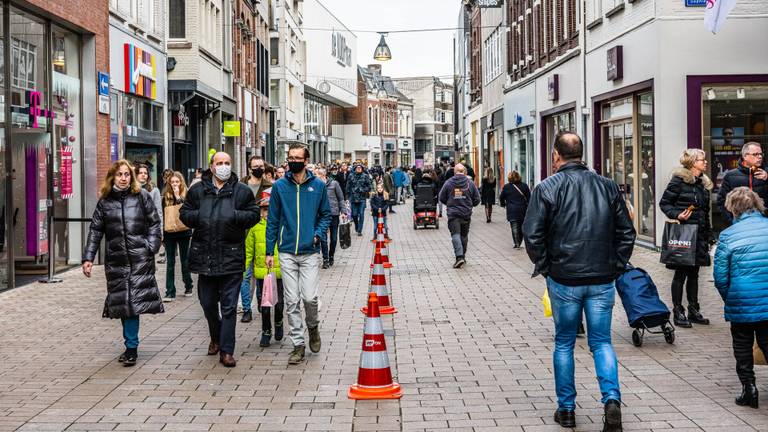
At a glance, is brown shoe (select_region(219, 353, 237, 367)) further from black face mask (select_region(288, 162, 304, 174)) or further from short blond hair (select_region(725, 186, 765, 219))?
short blond hair (select_region(725, 186, 765, 219))

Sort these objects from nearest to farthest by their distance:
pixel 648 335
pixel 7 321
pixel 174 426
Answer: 1. pixel 174 426
2. pixel 648 335
3. pixel 7 321

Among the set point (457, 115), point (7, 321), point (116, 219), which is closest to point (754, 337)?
point (116, 219)

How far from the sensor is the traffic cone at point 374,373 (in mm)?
7180

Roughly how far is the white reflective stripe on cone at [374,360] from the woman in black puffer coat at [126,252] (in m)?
2.31

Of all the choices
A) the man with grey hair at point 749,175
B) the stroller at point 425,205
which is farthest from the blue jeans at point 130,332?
the stroller at point 425,205

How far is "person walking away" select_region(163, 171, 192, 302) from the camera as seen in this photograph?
42.1 ft

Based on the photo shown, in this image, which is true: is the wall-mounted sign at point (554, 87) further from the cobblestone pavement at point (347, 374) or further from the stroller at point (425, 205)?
the cobblestone pavement at point (347, 374)

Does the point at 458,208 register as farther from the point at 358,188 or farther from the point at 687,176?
the point at 687,176

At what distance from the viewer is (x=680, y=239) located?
32.2ft

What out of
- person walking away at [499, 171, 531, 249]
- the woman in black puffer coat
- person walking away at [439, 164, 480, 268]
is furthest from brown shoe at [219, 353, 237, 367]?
person walking away at [499, 171, 531, 249]

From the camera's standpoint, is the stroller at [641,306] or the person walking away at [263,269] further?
the person walking away at [263,269]

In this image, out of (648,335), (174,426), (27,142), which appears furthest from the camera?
(27,142)

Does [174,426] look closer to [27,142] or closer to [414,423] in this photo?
[414,423]

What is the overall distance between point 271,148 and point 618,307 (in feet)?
120
